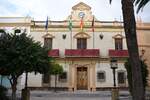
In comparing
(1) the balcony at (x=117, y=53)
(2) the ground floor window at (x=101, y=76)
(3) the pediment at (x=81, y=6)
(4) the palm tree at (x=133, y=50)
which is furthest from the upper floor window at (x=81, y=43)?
(4) the palm tree at (x=133, y=50)

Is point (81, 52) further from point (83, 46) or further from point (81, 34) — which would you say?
point (81, 34)

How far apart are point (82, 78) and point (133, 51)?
97.7 feet

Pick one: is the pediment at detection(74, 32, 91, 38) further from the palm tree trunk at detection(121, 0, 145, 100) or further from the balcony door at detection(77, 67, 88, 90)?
the palm tree trunk at detection(121, 0, 145, 100)

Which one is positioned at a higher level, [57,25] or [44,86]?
[57,25]

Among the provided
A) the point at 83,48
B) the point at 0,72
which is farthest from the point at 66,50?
the point at 0,72

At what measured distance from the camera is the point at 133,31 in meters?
12.3

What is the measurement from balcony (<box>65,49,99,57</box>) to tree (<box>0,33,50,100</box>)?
731 inches

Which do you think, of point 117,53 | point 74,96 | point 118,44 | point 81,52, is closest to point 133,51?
point 74,96

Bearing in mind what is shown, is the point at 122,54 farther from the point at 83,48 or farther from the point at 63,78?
the point at 63,78

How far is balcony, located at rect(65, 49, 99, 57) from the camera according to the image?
40.9 meters

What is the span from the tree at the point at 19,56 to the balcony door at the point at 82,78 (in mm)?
19353

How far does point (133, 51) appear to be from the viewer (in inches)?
476

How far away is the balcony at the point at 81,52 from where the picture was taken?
134 feet

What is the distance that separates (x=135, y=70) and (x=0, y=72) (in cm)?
1206
